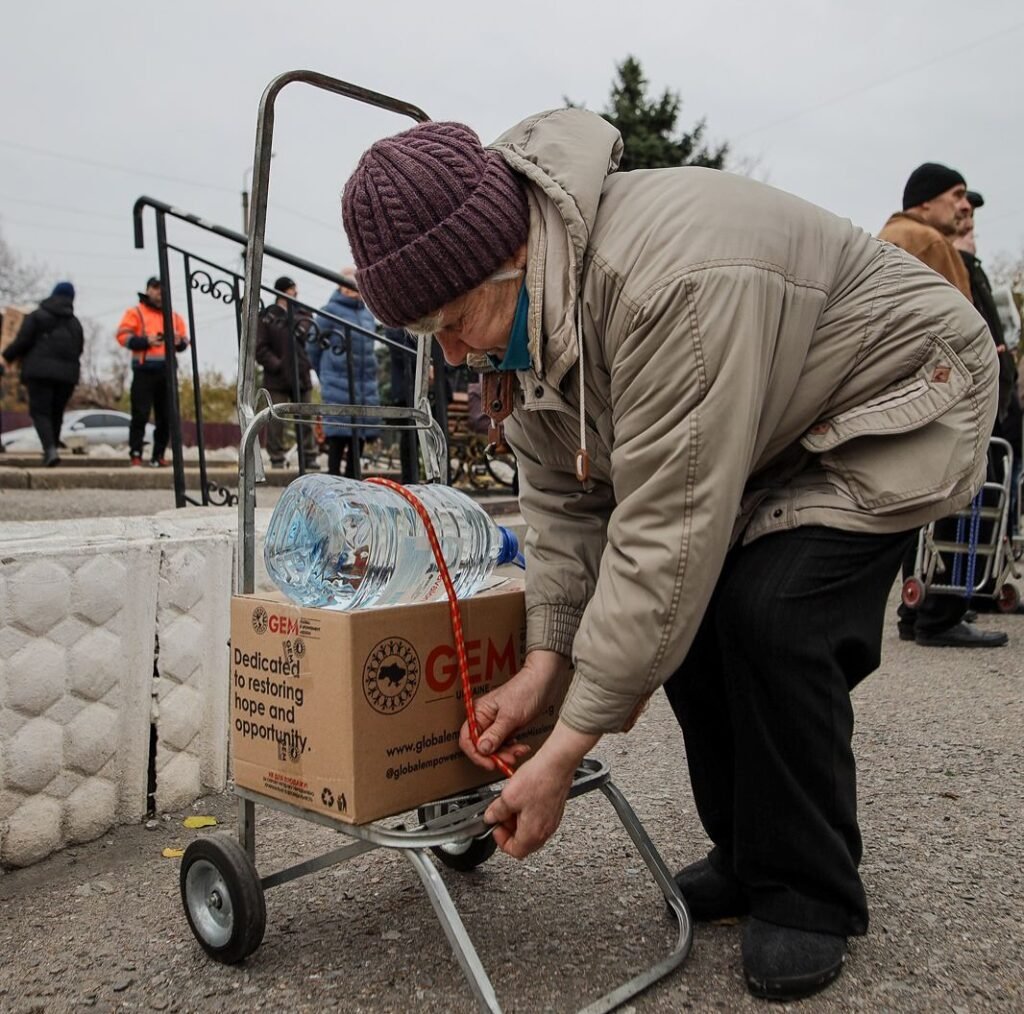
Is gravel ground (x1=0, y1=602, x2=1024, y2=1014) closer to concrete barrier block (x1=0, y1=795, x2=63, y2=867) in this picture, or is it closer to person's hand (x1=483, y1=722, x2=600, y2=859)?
concrete barrier block (x1=0, y1=795, x2=63, y2=867)

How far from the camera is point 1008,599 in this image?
221 inches

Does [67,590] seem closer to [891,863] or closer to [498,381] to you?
[498,381]

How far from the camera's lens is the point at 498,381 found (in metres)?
1.98

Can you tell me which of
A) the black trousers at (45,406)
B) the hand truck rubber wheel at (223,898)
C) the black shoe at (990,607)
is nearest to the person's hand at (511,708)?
the hand truck rubber wheel at (223,898)

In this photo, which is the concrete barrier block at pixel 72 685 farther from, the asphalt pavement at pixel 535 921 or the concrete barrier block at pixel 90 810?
the asphalt pavement at pixel 535 921

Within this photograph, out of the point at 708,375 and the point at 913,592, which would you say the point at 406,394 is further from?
the point at 708,375

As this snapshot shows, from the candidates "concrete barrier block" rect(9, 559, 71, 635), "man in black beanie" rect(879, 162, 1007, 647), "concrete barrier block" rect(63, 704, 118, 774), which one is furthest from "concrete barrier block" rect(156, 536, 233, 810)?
"man in black beanie" rect(879, 162, 1007, 647)

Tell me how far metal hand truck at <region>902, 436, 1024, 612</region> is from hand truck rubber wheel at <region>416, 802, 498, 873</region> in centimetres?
301

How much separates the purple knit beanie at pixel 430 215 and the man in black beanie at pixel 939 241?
122 inches

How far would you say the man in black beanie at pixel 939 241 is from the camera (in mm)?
4453

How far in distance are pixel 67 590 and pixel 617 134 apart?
1.67m

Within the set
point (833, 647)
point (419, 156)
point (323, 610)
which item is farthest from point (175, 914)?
point (419, 156)

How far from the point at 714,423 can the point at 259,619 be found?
36.3 inches

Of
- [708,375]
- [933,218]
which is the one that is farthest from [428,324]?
[933,218]
